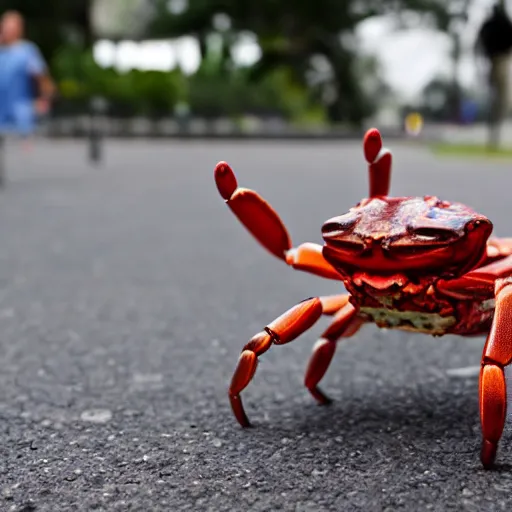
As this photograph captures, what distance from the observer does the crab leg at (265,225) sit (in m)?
1.99

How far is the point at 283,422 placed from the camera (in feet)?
7.29

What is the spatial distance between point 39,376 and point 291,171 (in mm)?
11698

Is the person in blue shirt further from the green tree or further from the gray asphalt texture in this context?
the green tree

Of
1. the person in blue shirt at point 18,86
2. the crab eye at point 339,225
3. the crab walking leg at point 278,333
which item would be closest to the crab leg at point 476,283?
the crab eye at point 339,225

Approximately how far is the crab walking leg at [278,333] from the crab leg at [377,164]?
36cm

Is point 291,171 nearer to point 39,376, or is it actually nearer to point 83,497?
point 39,376

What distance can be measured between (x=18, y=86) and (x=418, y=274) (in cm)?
893

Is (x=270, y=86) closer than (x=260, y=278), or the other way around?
(x=260, y=278)

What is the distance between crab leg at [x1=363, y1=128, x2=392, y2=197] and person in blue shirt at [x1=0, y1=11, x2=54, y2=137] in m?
8.23

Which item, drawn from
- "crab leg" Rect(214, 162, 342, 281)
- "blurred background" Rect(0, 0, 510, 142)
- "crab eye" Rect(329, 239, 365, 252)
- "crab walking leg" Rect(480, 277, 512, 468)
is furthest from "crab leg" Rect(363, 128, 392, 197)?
"blurred background" Rect(0, 0, 510, 142)

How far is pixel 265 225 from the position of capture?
2104mm

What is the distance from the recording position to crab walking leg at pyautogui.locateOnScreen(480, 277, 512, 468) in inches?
66.7

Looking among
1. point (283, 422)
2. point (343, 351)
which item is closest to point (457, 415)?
point (283, 422)

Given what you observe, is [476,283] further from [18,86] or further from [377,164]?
[18,86]
